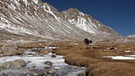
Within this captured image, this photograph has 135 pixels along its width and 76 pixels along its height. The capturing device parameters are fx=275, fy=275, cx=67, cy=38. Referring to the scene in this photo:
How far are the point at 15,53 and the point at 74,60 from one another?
31300 millimetres

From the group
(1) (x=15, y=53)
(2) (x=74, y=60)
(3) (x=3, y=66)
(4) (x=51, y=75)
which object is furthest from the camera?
(1) (x=15, y=53)

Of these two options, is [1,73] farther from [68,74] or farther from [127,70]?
[127,70]

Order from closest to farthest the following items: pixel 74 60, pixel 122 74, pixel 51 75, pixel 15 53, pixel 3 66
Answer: pixel 122 74
pixel 51 75
pixel 3 66
pixel 74 60
pixel 15 53

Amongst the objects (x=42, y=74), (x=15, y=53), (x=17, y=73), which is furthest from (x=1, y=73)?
(x=15, y=53)

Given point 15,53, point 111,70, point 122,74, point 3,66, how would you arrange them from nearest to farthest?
point 122,74 → point 111,70 → point 3,66 → point 15,53

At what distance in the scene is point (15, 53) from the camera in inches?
3093

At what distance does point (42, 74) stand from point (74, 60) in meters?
12.3

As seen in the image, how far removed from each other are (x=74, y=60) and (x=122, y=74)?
27292 mm

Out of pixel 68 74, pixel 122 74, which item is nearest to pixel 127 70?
pixel 122 74

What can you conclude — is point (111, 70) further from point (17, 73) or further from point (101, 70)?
point (17, 73)

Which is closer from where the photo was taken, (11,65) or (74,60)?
(11,65)

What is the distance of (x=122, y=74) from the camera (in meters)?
24.8

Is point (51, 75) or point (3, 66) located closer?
point (51, 75)

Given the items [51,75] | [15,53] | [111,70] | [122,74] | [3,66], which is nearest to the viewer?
[122,74]
